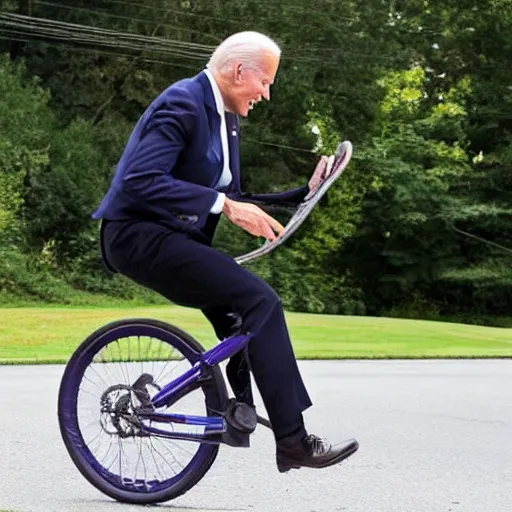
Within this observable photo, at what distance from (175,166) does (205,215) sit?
23 centimetres

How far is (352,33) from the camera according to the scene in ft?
114

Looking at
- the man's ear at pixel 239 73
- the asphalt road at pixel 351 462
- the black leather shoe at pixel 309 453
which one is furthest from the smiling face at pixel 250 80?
the asphalt road at pixel 351 462

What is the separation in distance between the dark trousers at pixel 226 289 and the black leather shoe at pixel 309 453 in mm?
58

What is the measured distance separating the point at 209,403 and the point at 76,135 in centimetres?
2642

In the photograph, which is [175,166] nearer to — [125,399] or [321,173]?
[321,173]

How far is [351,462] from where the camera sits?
18.5 ft

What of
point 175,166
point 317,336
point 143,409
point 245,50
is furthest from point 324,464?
point 317,336

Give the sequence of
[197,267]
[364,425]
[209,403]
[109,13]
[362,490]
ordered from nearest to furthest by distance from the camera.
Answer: [197,267], [209,403], [362,490], [364,425], [109,13]

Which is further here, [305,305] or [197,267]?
[305,305]

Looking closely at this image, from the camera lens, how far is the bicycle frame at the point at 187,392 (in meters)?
4.12

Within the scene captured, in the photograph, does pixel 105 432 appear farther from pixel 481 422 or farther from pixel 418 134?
pixel 418 134

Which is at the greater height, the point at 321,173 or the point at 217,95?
the point at 217,95

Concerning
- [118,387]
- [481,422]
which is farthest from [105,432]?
[481,422]

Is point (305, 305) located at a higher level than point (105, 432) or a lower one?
lower
